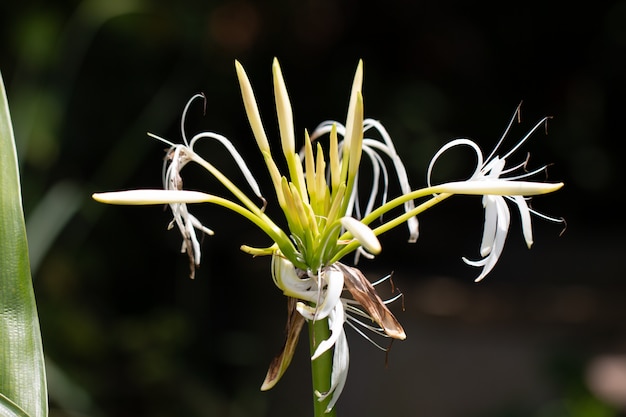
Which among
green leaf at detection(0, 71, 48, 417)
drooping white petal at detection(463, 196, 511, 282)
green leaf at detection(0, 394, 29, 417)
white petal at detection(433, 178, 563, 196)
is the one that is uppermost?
white petal at detection(433, 178, 563, 196)

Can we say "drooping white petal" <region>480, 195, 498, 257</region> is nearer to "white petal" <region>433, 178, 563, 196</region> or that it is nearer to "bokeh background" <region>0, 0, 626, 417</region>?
"white petal" <region>433, 178, 563, 196</region>

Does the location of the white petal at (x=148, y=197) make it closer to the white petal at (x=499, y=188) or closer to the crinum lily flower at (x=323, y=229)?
the crinum lily flower at (x=323, y=229)

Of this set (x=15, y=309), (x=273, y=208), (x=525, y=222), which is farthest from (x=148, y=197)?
(x=273, y=208)

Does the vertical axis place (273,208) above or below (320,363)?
below

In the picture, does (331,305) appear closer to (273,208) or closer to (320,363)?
(320,363)

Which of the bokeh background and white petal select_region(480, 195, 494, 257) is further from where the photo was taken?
the bokeh background

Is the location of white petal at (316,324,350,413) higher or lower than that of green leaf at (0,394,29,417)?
higher

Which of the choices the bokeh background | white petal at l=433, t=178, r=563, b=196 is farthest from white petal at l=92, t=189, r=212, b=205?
the bokeh background
